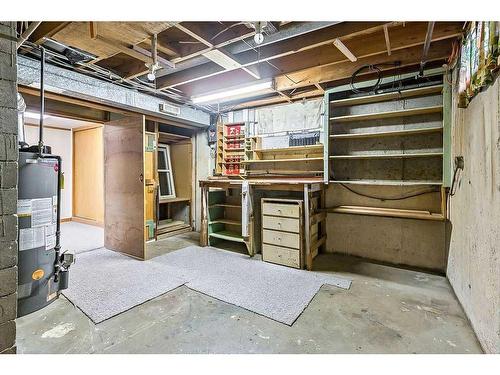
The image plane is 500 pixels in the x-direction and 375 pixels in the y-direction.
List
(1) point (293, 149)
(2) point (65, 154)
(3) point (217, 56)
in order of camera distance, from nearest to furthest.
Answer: (3) point (217, 56), (1) point (293, 149), (2) point (65, 154)

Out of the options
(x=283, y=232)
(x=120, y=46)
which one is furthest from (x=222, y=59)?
(x=283, y=232)

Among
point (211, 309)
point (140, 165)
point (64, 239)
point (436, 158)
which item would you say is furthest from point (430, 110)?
point (64, 239)

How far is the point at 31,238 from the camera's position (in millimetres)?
1918

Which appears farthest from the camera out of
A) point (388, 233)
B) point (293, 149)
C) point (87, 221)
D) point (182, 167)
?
point (87, 221)

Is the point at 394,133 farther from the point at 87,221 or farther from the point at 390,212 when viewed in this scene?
the point at 87,221

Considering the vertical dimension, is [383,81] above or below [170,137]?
above

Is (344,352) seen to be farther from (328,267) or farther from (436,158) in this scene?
(436,158)

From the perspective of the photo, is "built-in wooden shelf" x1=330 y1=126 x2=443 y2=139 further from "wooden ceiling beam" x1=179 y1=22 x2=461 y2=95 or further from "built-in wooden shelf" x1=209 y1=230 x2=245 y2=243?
"built-in wooden shelf" x1=209 y1=230 x2=245 y2=243

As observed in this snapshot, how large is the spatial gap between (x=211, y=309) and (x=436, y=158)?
303 centimetres

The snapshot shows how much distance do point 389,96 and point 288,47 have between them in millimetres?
1487

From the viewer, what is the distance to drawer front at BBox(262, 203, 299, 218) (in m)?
3.09

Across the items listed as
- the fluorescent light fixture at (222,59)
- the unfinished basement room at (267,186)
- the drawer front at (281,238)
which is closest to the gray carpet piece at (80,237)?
the unfinished basement room at (267,186)

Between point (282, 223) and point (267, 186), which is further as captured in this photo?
point (267, 186)
